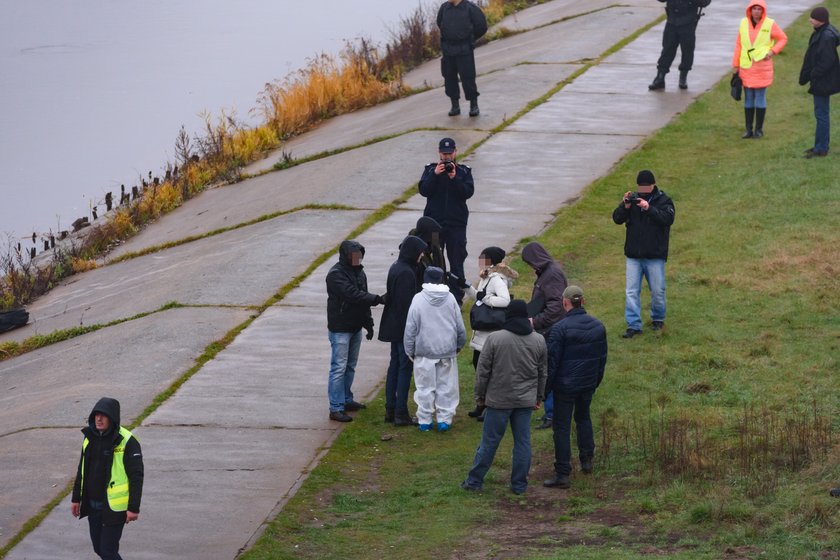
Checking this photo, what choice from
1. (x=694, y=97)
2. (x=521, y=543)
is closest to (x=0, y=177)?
(x=694, y=97)

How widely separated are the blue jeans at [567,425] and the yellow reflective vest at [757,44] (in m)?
10.7

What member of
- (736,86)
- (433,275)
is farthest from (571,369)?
(736,86)

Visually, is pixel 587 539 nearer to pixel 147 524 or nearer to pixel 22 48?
pixel 147 524

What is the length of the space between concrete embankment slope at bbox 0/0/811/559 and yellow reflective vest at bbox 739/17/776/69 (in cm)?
246

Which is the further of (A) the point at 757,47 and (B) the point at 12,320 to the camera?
(A) the point at 757,47

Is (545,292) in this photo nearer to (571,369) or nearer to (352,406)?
(571,369)

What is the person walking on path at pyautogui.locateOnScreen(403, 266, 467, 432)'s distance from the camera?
1121 cm

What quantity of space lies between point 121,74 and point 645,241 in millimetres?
24202

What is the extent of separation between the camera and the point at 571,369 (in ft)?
33.1

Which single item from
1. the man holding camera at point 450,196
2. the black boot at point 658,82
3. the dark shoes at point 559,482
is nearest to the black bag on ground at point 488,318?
the dark shoes at point 559,482

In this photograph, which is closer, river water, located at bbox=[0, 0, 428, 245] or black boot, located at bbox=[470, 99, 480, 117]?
black boot, located at bbox=[470, 99, 480, 117]

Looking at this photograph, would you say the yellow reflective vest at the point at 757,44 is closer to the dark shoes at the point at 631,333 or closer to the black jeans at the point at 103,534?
the dark shoes at the point at 631,333

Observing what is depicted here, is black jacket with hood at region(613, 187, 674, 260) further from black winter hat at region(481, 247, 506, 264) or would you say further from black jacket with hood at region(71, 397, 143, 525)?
black jacket with hood at region(71, 397, 143, 525)

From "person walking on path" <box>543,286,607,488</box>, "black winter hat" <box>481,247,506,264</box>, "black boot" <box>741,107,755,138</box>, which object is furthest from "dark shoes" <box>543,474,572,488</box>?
"black boot" <box>741,107,755,138</box>
